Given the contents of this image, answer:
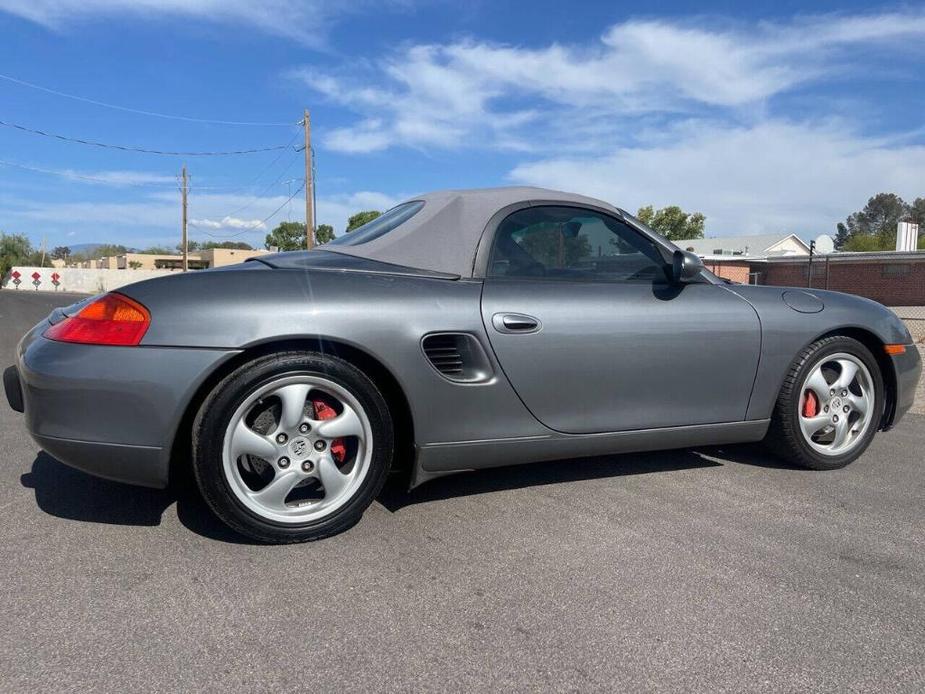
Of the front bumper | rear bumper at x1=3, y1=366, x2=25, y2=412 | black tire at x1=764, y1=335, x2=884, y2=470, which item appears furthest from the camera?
black tire at x1=764, y1=335, x2=884, y2=470

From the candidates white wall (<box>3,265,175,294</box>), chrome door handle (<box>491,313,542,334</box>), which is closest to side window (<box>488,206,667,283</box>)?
chrome door handle (<box>491,313,542,334</box>)

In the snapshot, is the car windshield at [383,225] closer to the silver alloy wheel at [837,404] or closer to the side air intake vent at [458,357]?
the side air intake vent at [458,357]

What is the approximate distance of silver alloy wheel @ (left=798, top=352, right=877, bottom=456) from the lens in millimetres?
3562

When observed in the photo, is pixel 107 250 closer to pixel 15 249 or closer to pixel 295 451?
pixel 15 249

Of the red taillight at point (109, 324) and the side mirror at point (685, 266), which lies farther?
the side mirror at point (685, 266)

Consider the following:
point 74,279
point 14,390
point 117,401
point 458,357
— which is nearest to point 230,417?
point 117,401

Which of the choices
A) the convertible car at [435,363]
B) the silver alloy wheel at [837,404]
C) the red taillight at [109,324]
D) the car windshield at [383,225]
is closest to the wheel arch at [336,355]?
the convertible car at [435,363]

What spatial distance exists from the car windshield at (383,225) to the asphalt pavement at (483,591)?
3.93 ft

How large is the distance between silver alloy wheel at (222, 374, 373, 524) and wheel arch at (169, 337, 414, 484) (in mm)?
122

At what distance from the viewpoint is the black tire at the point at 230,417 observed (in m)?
2.45

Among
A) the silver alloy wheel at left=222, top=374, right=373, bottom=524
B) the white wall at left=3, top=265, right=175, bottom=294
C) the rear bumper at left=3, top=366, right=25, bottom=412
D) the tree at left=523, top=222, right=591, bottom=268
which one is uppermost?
the white wall at left=3, top=265, right=175, bottom=294

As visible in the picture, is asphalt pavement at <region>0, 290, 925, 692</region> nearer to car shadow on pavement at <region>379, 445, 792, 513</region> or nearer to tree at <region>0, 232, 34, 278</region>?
car shadow on pavement at <region>379, 445, 792, 513</region>

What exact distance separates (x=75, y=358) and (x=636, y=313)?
2.20m

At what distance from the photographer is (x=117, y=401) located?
2.39 meters
